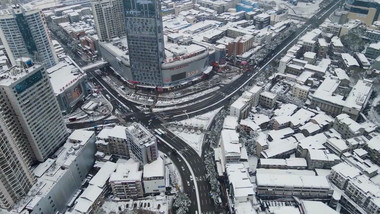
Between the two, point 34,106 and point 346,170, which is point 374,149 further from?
point 34,106

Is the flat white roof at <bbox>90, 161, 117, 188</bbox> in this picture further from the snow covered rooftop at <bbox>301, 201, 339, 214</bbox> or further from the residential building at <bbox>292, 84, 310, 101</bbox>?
the residential building at <bbox>292, 84, 310, 101</bbox>

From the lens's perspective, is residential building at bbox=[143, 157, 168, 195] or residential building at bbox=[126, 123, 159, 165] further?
residential building at bbox=[126, 123, 159, 165]

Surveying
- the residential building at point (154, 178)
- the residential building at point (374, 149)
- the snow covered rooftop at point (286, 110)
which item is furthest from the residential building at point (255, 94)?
the residential building at point (154, 178)

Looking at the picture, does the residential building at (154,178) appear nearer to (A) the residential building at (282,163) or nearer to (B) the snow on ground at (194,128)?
(B) the snow on ground at (194,128)

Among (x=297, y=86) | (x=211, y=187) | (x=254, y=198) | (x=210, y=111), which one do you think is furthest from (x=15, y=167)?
(x=297, y=86)

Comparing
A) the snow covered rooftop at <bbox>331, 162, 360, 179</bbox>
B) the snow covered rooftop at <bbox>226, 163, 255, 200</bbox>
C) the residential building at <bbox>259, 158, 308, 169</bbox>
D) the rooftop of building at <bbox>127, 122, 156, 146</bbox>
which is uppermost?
the rooftop of building at <bbox>127, 122, 156, 146</bbox>

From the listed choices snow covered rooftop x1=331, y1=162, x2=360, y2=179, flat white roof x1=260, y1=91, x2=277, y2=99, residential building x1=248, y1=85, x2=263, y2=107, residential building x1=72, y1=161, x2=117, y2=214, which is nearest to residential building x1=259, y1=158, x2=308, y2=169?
snow covered rooftop x1=331, y1=162, x2=360, y2=179

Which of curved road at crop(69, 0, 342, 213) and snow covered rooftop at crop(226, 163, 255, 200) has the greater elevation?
snow covered rooftop at crop(226, 163, 255, 200)

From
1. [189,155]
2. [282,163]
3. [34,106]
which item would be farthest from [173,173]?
[34,106]
